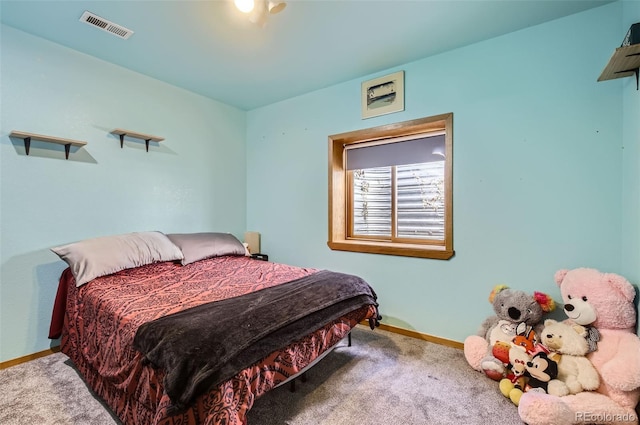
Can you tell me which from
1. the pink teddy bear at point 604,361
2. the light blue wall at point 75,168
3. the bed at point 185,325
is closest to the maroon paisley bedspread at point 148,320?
the bed at point 185,325

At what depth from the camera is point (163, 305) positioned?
5.37ft

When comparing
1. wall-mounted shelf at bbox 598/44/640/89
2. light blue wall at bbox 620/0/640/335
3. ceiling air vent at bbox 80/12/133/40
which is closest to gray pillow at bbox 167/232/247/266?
ceiling air vent at bbox 80/12/133/40

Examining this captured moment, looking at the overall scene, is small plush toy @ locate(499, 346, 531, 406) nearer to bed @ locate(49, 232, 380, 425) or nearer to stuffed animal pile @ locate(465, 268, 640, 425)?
stuffed animal pile @ locate(465, 268, 640, 425)

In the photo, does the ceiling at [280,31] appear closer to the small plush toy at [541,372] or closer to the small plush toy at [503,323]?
the small plush toy at [503,323]

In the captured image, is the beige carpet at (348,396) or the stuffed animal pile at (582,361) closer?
the stuffed animal pile at (582,361)

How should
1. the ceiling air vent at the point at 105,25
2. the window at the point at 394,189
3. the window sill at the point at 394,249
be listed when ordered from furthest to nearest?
the window at the point at 394,189
the window sill at the point at 394,249
the ceiling air vent at the point at 105,25

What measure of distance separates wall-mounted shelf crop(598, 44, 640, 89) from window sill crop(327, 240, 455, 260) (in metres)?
1.52

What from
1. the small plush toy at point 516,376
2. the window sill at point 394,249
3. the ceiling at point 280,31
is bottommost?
the small plush toy at point 516,376

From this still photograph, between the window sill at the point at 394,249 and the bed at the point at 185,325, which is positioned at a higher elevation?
the window sill at the point at 394,249

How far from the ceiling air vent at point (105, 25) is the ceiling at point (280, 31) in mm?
43

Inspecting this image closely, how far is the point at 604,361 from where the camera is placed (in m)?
1.64

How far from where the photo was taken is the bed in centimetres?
118

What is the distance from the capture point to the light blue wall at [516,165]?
1.98 metres

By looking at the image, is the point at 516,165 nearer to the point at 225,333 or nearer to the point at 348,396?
the point at 348,396
